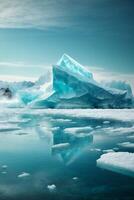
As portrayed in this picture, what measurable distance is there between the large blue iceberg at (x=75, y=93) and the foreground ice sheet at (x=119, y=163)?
16094mm

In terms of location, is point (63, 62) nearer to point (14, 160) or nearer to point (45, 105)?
point (45, 105)

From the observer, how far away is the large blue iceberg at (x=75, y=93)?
22.6 metres

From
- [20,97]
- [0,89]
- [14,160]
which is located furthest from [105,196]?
[0,89]

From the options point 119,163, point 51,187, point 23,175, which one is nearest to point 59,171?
point 23,175


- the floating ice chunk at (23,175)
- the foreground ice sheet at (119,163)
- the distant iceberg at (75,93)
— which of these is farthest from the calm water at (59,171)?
the distant iceberg at (75,93)

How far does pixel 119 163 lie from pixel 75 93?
17.6 m

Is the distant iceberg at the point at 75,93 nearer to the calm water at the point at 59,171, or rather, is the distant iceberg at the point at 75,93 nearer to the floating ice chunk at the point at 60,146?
the calm water at the point at 59,171

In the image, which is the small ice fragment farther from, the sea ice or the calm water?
the sea ice

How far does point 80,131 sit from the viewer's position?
36.1ft

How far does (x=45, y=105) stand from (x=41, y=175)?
19.4 m

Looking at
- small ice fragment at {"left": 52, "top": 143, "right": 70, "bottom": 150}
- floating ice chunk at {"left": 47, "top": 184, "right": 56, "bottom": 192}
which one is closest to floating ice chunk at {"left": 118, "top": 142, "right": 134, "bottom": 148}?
small ice fragment at {"left": 52, "top": 143, "right": 70, "bottom": 150}

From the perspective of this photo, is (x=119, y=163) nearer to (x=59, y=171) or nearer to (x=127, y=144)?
(x=59, y=171)

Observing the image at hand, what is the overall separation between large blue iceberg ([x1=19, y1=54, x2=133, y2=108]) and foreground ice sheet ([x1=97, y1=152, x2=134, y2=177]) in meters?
16.1

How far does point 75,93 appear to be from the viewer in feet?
76.9
